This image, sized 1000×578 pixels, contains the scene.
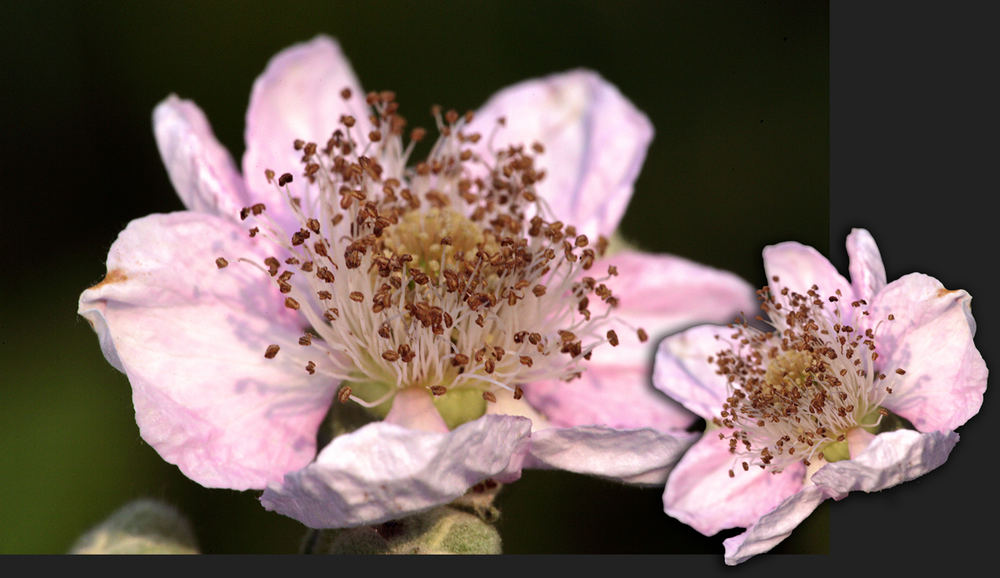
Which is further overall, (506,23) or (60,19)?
(506,23)

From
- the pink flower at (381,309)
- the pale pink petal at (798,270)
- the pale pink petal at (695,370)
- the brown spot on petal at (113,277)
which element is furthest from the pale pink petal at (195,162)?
the pale pink petal at (798,270)

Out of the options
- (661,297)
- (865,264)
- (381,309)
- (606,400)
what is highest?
(865,264)

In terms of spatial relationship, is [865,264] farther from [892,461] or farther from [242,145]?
[242,145]

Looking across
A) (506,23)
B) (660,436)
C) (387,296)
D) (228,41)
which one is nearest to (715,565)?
(660,436)

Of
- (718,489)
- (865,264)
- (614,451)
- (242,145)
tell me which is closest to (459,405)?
(614,451)

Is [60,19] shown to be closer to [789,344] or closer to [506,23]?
[506,23]
